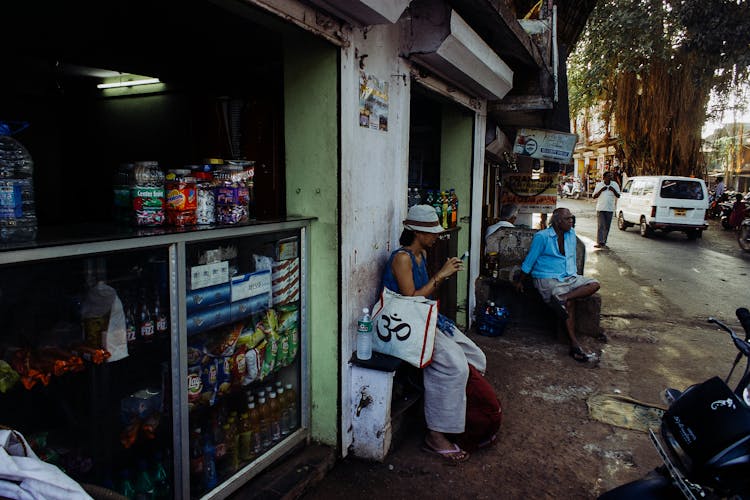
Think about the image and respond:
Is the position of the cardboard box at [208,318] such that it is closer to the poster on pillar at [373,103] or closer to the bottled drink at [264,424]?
the bottled drink at [264,424]

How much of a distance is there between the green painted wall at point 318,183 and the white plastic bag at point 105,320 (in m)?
1.24

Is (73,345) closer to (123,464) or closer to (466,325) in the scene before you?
(123,464)

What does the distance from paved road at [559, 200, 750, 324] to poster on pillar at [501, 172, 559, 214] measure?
2.21 meters

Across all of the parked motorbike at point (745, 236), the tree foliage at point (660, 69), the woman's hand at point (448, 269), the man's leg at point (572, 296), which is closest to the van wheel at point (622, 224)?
the tree foliage at point (660, 69)

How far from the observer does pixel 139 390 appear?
8.18 ft

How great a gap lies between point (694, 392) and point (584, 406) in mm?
2190

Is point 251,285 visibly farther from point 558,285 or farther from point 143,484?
point 558,285

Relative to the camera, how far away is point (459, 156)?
589cm

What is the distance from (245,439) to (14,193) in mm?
1792

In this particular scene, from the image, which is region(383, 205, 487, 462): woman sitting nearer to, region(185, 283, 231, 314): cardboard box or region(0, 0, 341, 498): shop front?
region(0, 0, 341, 498): shop front

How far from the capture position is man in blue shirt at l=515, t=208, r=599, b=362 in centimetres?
566

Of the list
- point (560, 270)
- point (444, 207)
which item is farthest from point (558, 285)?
point (444, 207)

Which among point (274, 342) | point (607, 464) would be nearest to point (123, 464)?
point (274, 342)

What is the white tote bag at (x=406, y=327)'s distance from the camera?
334 cm
